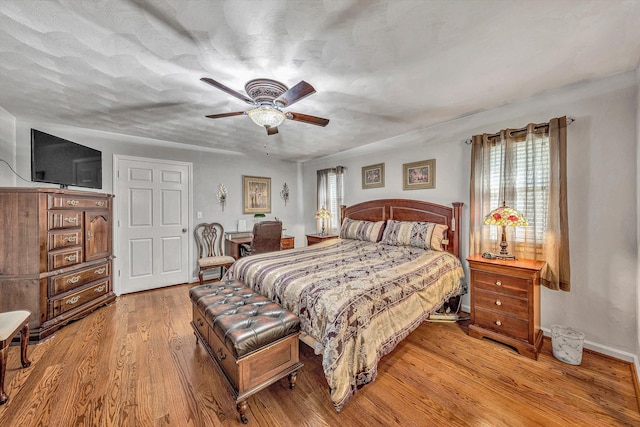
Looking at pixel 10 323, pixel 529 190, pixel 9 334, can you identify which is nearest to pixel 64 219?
pixel 10 323

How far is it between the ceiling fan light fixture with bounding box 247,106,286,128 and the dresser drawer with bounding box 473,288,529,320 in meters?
2.53

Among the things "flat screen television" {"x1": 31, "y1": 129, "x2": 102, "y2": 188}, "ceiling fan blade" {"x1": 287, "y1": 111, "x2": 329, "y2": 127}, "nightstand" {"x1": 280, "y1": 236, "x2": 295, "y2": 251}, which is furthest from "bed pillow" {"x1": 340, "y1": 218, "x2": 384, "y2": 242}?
"flat screen television" {"x1": 31, "y1": 129, "x2": 102, "y2": 188}

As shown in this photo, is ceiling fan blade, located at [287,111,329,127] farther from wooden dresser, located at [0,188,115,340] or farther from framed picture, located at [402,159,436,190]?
wooden dresser, located at [0,188,115,340]

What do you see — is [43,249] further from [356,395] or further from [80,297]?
[356,395]

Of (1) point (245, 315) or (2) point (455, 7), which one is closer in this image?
(2) point (455, 7)

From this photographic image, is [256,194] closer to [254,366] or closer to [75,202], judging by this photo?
[75,202]

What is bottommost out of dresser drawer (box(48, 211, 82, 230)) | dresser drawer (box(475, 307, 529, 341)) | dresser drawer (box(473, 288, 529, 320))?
dresser drawer (box(475, 307, 529, 341))

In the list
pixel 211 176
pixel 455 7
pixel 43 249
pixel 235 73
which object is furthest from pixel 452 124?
pixel 43 249

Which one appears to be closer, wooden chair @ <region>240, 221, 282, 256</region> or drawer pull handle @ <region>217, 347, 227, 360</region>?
drawer pull handle @ <region>217, 347, 227, 360</region>

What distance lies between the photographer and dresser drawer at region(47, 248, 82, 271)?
8.55 feet

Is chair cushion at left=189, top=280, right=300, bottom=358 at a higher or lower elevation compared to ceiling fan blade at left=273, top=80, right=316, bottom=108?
lower

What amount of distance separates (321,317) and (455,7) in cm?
199

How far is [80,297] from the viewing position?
290cm

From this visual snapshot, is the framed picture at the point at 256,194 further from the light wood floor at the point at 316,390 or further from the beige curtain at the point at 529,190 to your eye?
the beige curtain at the point at 529,190
